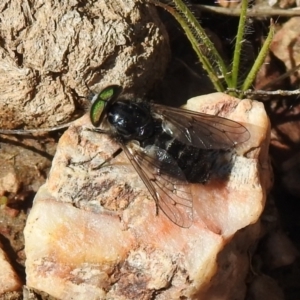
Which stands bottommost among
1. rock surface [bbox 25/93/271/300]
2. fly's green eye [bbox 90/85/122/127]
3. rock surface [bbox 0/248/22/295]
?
rock surface [bbox 0/248/22/295]

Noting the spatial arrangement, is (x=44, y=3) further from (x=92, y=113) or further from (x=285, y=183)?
(x=285, y=183)

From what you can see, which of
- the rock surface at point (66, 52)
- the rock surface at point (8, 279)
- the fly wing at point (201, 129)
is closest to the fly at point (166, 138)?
the fly wing at point (201, 129)

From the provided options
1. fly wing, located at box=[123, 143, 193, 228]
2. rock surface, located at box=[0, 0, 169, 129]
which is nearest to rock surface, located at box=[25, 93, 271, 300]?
fly wing, located at box=[123, 143, 193, 228]

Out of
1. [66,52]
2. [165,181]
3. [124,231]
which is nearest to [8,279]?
[124,231]

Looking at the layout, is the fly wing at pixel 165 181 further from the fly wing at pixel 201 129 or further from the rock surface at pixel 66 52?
the rock surface at pixel 66 52

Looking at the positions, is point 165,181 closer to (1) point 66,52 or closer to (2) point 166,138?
(2) point 166,138

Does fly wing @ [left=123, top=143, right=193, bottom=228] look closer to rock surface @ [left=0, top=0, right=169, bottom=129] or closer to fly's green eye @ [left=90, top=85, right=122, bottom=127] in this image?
fly's green eye @ [left=90, top=85, right=122, bottom=127]
